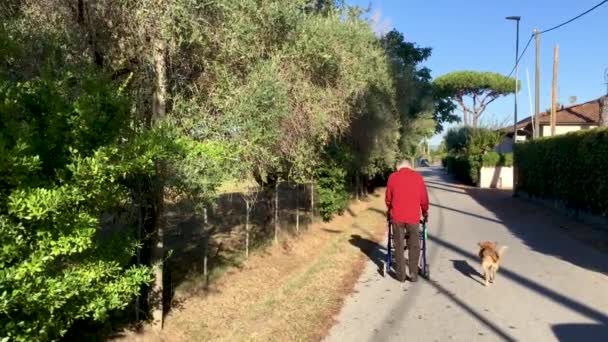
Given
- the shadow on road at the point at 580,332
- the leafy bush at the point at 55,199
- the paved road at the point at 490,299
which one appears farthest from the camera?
the paved road at the point at 490,299

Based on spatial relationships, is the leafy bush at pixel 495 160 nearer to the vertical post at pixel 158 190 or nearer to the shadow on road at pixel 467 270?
the shadow on road at pixel 467 270

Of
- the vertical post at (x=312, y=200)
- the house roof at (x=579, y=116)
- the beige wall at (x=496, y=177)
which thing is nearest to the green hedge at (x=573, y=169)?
the vertical post at (x=312, y=200)

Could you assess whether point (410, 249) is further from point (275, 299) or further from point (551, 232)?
point (551, 232)

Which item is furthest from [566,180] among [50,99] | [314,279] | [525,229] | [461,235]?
[50,99]

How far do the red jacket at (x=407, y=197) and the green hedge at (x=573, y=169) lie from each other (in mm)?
6819

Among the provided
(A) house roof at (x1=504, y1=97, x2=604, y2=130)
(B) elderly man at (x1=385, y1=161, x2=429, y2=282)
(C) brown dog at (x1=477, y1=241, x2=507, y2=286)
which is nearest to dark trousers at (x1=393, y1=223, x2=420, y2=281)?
(B) elderly man at (x1=385, y1=161, x2=429, y2=282)

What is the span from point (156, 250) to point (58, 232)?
326 cm

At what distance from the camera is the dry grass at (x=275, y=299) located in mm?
6393

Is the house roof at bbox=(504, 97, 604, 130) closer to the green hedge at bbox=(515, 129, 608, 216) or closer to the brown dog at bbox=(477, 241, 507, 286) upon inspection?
the green hedge at bbox=(515, 129, 608, 216)

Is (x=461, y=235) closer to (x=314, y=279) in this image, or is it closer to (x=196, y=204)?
(x=314, y=279)

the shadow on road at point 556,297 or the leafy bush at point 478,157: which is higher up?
the leafy bush at point 478,157

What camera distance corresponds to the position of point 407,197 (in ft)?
29.3

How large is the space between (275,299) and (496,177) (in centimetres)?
3420

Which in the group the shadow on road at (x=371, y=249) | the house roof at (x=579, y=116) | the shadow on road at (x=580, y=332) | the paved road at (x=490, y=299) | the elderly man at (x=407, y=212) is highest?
the house roof at (x=579, y=116)
